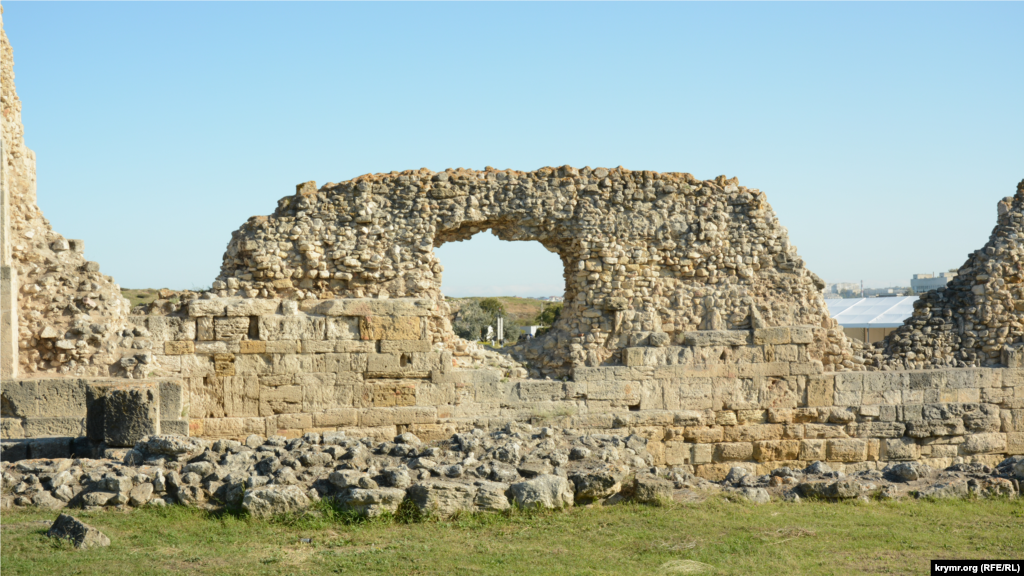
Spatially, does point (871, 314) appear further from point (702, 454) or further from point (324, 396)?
point (324, 396)

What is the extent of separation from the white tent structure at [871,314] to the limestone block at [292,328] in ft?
52.0

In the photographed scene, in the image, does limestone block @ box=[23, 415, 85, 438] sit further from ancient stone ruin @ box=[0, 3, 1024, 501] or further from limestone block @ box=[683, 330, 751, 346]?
limestone block @ box=[683, 330, 751, 346]

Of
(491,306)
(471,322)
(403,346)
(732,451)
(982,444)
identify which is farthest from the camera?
(491,306)

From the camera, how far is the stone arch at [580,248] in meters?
10.6

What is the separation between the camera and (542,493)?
6.92 meters

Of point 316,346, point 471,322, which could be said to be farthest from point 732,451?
point 471,322

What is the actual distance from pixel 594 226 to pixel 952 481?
16.2 ft

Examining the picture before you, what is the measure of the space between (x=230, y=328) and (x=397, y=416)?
7.29 ft

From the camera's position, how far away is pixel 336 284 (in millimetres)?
10711

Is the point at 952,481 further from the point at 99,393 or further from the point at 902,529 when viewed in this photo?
the point at 99,393

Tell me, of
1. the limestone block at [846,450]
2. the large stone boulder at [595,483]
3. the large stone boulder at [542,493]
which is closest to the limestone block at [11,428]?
the large stone boulder at [542,493]

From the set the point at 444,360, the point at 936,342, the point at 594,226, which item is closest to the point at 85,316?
the point at 444,360

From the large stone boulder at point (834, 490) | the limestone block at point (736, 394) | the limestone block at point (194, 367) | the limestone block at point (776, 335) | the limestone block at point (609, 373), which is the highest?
the limestone block at point (776, 335)

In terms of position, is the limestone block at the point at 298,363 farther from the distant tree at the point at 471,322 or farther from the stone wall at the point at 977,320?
the distant tree at the point at 471,322
